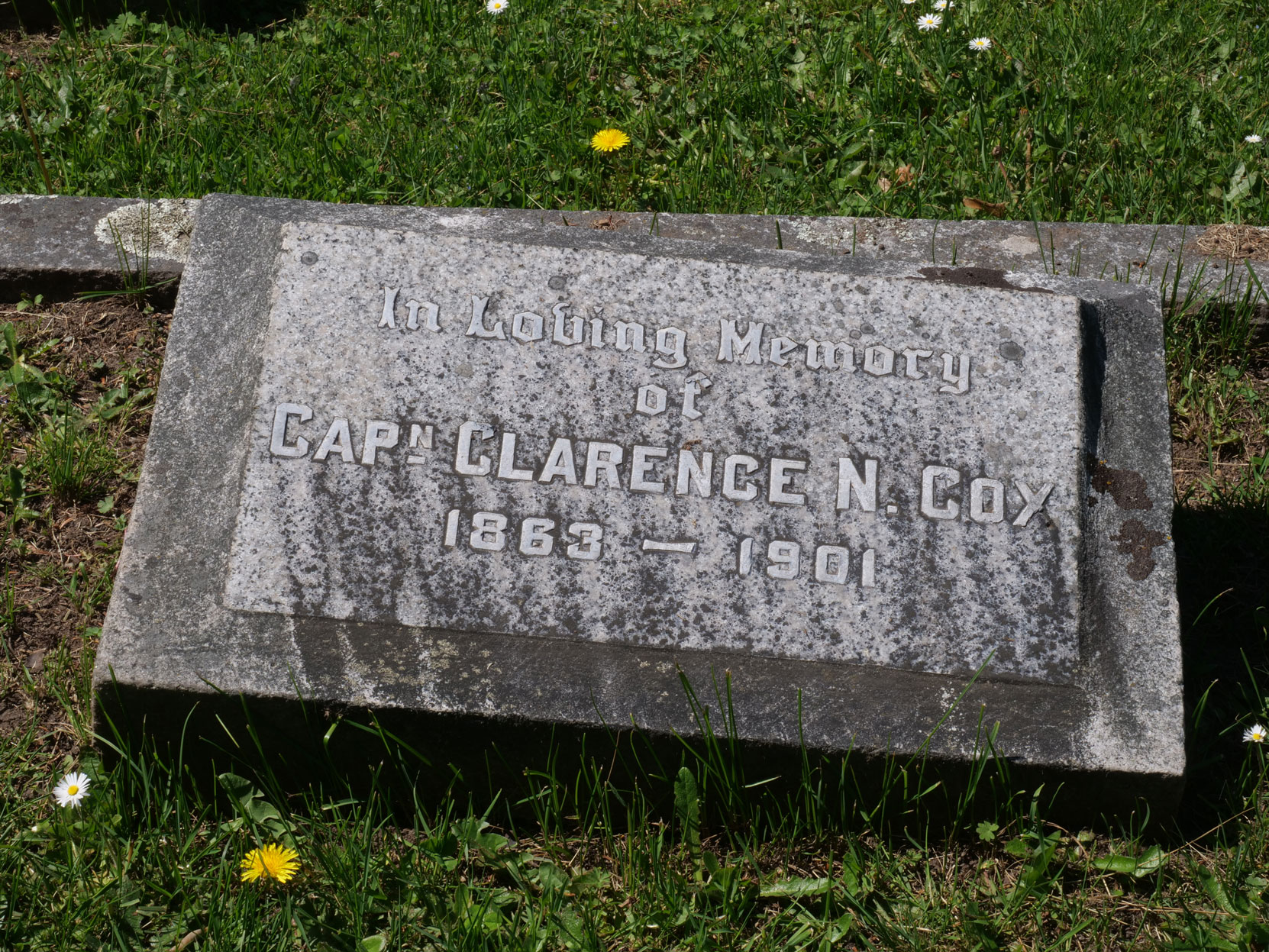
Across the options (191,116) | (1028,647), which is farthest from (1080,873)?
(191,116)

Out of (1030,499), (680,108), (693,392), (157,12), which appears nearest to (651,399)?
(693,392)

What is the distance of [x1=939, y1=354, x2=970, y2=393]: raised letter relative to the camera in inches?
76.5

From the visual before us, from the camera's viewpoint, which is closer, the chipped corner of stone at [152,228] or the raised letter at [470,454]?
the raised letter at [470,454]

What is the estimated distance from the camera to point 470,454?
187 centimetres

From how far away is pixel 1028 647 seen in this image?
1.77 metres

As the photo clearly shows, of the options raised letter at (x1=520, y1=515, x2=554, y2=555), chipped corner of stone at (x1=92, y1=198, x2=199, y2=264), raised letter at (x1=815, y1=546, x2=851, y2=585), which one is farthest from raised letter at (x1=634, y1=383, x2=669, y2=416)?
chipped corner of stone at (x1=92, y1=198, x2=199, y2=264)

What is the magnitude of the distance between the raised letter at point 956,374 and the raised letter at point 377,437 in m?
0.88

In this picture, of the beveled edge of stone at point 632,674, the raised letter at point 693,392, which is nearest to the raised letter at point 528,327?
the raised letter at point 693,392

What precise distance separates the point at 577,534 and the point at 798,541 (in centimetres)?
34

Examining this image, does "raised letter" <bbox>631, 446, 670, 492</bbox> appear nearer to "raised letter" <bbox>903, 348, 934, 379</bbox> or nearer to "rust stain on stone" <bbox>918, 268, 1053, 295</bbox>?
"raised letter" <bbox>903, 348, 934, 379</bbox>

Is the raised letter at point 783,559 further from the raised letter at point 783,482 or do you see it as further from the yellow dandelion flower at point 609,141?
the yellow dandelion flower at point 609,141

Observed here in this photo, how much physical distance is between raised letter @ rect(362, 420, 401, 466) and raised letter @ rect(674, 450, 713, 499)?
1.47 ft

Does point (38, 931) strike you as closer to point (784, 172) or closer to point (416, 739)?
point (416, 739)

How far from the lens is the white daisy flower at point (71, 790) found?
6.12ft
